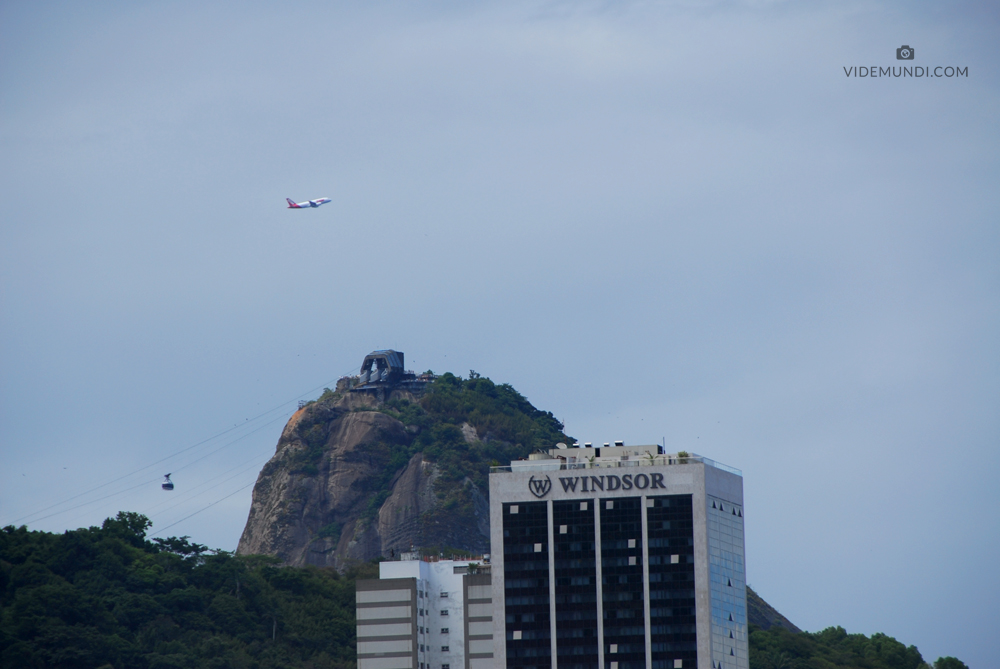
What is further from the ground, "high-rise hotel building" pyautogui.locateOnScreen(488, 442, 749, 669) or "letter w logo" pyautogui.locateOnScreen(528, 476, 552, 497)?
"letter w logo" pyautogui.locateOnScreen(528, 476, 552, 497)

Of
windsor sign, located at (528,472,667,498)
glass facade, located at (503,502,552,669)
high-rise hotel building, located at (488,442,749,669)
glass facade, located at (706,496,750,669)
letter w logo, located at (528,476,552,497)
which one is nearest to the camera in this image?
high-rise hotel building, located at (488,442,749,669)

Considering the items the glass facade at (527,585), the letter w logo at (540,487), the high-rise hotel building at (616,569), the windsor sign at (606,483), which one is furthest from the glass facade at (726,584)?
the glass facade at (527,585)

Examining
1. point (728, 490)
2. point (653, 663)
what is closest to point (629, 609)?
point (653, 663)

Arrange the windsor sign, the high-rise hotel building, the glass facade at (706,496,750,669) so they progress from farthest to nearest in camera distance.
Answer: the windsor sign, the glass facade at (706,496,750,669), the high-rise hotel building

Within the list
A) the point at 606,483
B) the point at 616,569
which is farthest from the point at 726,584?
the point at 606,483

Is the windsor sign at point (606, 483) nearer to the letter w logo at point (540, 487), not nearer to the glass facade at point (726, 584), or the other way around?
the letter w logo at point (540, 487)

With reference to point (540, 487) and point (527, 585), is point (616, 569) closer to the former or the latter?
point (527, 585)

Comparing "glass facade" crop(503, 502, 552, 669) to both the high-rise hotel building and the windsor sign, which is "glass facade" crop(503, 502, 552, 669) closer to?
the high-rise hotel building

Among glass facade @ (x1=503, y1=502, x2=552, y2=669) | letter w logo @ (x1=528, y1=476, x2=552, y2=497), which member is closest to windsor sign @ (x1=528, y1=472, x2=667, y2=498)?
letter w logo @ (x1=528, y1=476, x2=552, y2=497)
